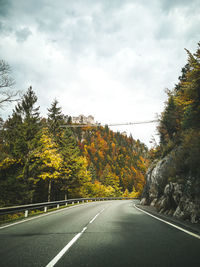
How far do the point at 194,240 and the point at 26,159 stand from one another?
58.7ft

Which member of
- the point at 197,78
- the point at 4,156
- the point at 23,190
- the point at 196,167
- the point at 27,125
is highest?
the point at 197,78

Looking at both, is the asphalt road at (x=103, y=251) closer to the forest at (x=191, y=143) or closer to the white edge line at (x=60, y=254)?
the white edge line at (x=60, y=254)

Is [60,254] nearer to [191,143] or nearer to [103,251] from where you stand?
[103,251]

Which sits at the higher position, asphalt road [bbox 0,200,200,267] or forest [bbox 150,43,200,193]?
forest [bbox 150,43,200,193]

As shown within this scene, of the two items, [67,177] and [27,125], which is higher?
[27,125]

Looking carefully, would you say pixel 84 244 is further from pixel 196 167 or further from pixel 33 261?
pixel 196 167

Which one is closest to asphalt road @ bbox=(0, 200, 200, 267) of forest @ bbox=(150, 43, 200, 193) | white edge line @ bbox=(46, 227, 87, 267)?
white edge line @ bbox=(46, 227, 87, 267)

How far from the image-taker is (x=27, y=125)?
1952cm

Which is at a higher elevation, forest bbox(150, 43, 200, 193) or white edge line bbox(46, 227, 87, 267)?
forest bbox(150, 43, 200, 193)

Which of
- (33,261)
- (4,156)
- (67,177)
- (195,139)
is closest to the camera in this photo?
(33,261)

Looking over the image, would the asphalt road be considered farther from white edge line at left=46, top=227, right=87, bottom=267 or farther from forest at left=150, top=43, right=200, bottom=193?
forest at left=150, top=43, right=200, bottom=193

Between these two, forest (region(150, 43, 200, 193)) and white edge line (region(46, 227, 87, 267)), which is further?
forest (region(150, 43, 200, 193))

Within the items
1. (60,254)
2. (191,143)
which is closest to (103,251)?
(60,254)

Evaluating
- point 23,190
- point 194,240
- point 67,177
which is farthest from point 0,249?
point 67,177
